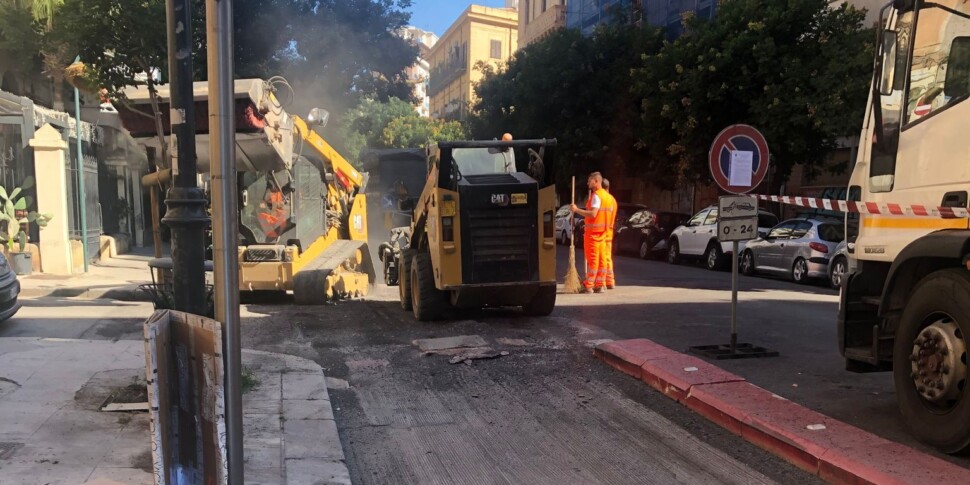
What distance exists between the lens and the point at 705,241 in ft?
57.7

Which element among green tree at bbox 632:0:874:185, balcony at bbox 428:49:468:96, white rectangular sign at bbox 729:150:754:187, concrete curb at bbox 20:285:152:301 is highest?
balcony at bbox 428:49:468:96

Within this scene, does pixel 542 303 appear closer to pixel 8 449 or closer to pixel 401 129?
pixel 8 449

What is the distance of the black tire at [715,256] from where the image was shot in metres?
16.8

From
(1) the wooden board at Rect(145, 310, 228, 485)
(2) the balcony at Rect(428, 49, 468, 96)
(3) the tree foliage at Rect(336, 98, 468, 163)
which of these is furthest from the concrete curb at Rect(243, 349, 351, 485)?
(2) the balcony at Rect(428, 49, 468, 96)

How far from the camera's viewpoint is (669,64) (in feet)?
64.0

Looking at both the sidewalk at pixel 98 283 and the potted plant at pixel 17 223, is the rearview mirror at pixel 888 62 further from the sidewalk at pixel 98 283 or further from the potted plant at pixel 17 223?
Result: the potted plant at pixel 17 223

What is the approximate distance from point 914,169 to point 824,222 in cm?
1029

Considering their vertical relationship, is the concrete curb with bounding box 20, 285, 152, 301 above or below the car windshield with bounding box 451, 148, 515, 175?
below

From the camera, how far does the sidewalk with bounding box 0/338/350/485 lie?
3.92m

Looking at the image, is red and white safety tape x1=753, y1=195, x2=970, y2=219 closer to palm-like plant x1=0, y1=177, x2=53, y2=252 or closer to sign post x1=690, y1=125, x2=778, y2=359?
sign post x1=690, y1=125, x2=778, y2=359

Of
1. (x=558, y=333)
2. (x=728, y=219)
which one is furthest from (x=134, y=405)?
(x=728, y=219)

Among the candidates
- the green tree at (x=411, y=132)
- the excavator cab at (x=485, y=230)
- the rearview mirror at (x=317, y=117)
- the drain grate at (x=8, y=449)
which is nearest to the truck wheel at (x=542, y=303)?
the excavator cab at (x=485, y=230)

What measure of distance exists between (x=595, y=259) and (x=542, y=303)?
2.61m

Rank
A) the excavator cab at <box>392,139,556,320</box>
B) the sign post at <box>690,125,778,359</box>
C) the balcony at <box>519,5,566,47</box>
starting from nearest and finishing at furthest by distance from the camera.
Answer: the sign post at <box>690,125,778,359</box>
the excavator cab at <box>392,139,556,320</box>
the balcony at <box>519,5,566,47</box>
